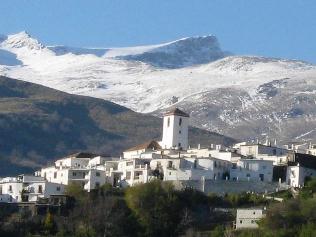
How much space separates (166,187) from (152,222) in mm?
3678

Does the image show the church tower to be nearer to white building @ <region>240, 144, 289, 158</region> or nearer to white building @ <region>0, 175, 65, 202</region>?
white building @ <region>240, 144, 289, 158</region>

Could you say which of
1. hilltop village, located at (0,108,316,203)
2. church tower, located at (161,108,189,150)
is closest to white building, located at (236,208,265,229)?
hilltop village, located at (0,108,316,203)

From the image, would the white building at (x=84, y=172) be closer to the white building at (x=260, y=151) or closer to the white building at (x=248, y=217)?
the white building at (x=260, y=151)

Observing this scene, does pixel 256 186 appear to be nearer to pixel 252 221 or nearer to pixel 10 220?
pixel 252 221

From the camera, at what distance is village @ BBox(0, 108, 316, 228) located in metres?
113

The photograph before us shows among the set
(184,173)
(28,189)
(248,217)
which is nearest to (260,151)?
(184,173)

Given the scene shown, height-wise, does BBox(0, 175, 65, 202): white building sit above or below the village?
below

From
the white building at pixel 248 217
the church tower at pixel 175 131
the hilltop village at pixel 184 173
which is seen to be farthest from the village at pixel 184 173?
the white building at pixel 248 217

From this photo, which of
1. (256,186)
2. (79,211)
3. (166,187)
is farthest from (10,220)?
(256,186)

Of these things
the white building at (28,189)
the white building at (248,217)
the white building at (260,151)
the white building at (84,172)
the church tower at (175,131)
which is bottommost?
the white building at (248,217)

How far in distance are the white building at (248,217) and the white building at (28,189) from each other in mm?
16184

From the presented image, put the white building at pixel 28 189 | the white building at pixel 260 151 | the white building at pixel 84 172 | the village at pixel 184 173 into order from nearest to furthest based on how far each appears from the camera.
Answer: the village at pixel 184 173
the white building at pixel 28 189
the white building at pixel 84 172
the white building at pixel 260 151

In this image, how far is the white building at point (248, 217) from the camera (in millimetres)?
103250

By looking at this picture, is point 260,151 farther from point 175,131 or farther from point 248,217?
point 248,217
